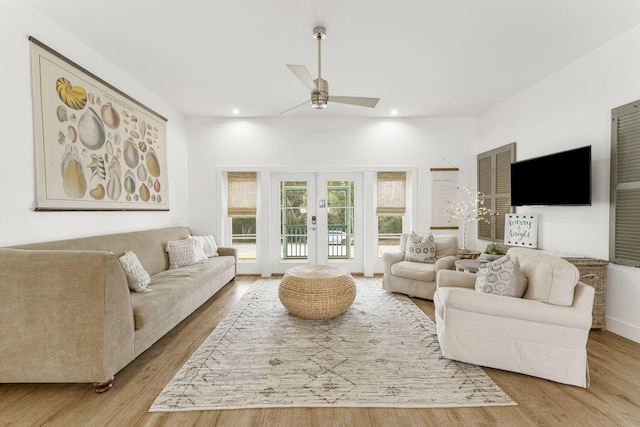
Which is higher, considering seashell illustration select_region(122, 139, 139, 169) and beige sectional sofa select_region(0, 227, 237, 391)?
seashell illustration select_region(122, 139, 139, 169)

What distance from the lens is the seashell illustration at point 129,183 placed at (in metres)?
3.64

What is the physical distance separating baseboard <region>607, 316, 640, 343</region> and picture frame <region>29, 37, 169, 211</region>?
5.41 metres

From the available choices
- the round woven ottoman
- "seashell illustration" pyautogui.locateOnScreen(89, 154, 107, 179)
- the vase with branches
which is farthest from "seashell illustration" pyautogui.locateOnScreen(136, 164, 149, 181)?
the vase with branches

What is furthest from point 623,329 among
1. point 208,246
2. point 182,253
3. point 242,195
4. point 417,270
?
point 242,195

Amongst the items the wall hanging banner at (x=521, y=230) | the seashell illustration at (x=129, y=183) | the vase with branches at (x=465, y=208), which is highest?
the seashell illustration at (x=129, y=183)

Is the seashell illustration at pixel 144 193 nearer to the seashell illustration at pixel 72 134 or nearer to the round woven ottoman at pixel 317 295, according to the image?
the seashell illustration at pixel 72 134

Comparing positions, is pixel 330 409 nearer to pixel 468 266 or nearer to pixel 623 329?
pixel 468 266

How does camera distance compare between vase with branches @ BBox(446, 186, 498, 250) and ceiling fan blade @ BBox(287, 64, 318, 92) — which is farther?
vase with branches @ BBox(446, 186, 498, 250)

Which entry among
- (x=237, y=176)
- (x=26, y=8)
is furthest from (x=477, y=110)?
(x=26, y=8)

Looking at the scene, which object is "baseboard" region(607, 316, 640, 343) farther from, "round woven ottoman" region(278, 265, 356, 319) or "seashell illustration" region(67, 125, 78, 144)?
"seashell illustration" region(67, 125, 78, 144)

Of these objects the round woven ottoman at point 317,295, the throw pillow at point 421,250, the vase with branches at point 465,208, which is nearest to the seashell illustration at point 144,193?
the round woven ottoman at point 317,295

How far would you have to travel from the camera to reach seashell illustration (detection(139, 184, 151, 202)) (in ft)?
13.0

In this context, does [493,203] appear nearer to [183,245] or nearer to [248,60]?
[248,60]

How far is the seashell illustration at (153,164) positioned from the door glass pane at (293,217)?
2.04 metres
